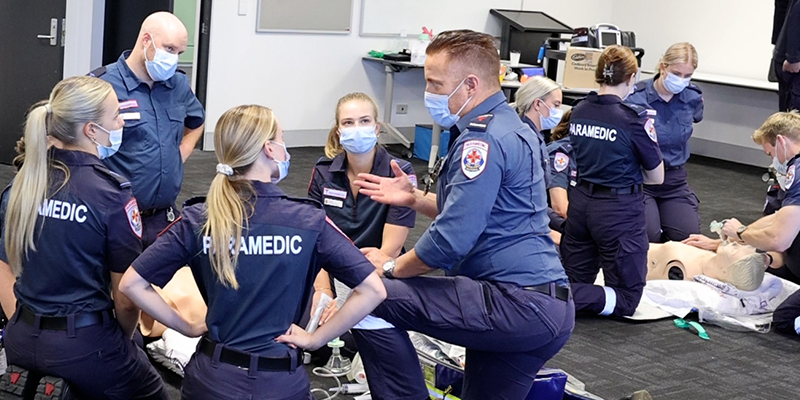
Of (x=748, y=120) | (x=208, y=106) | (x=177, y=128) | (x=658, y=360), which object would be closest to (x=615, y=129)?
(x=658, y=360)

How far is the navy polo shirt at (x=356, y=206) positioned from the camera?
348 centimetres

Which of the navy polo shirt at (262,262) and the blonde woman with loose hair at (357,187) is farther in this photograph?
the blonde woman with loose hair at (357,187)

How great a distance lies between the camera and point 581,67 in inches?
311

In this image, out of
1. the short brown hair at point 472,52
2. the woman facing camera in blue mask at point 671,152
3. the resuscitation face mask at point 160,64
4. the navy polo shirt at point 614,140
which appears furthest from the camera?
the woman facing camera in blue mask at point 671,152

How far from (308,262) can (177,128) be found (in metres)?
1.71

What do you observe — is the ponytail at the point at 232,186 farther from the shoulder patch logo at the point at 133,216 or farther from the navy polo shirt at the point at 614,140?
the navy polo shirt at the point at 614,140

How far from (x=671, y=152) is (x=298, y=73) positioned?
378cm

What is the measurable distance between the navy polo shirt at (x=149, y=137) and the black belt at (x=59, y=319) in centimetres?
113

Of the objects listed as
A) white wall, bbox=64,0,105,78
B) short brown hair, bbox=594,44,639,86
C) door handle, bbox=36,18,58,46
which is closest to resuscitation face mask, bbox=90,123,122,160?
short brown hair, bbox=594,44,639,86

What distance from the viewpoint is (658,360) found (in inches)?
170

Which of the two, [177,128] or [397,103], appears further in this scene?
[397,103]

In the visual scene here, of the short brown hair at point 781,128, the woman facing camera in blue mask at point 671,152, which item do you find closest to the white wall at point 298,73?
the woman facing camera in blue mask at point 671,152

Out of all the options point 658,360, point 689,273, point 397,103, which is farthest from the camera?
point 397,103

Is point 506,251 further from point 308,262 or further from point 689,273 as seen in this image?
point 689,273
